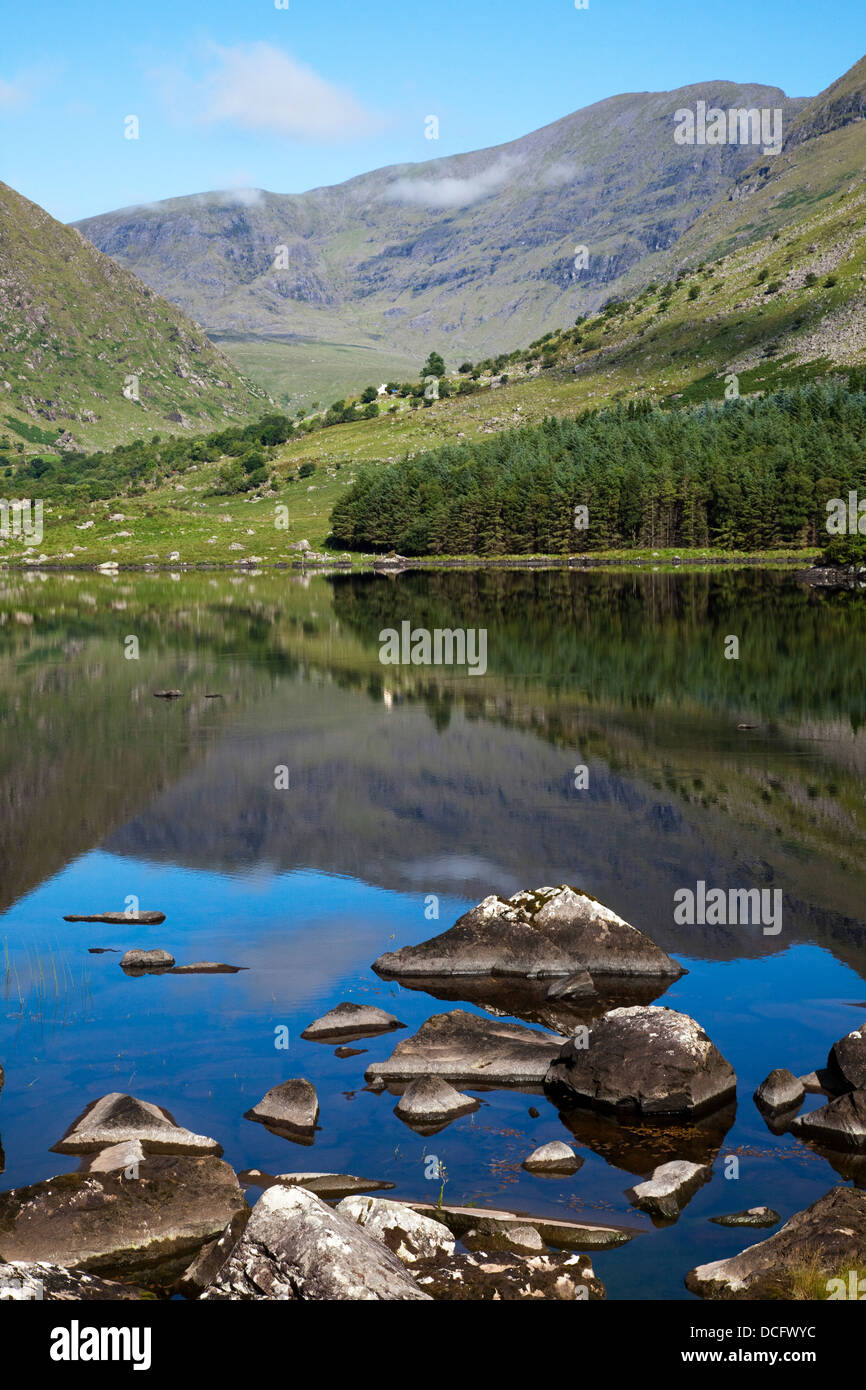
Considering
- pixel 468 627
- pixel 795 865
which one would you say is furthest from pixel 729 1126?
pixel 468 627

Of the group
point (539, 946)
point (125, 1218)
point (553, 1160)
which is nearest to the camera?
point (125, 1218)

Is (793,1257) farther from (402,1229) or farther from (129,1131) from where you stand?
(129,1131)

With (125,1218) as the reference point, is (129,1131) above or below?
below

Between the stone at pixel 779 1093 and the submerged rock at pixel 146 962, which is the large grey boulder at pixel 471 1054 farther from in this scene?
the submerged rock at pixel 146 962

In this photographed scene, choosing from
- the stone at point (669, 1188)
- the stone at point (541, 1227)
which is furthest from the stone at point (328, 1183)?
the stone at point (669, 1188)

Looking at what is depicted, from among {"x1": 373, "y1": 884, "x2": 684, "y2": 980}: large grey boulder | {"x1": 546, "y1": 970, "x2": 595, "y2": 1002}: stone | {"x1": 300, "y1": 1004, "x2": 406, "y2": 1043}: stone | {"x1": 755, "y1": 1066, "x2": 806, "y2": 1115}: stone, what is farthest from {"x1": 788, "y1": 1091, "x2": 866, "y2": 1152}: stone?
{"x1": 300, "y1": 1004, "x2": 406, "y2": 1043}: stone

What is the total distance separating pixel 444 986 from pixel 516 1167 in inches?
329

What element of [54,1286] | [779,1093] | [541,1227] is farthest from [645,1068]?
[54,1286]

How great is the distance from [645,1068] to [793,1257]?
579 centimetres

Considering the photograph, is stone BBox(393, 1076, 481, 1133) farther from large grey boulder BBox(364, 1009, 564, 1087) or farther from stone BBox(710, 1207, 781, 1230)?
stone BBox(710, 1207, 781, 1230)

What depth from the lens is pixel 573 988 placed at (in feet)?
85.0

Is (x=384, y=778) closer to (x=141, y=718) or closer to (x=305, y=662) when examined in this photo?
Result: (x=141, y=718)

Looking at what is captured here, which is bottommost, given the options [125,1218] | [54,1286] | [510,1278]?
[125,1218]

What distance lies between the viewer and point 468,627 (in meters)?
97.3
